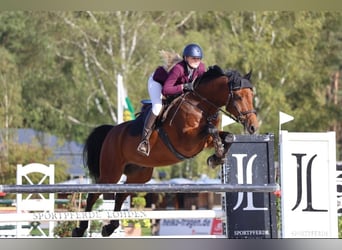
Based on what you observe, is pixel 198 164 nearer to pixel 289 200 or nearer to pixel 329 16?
pixel 329 16

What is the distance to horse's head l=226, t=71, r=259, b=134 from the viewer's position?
5.73m

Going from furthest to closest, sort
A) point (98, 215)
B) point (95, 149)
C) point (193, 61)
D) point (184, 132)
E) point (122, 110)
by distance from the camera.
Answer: point (122, 110)
point (95, 149)
point (184, 132)
point (193, 61)
point (98, 215)

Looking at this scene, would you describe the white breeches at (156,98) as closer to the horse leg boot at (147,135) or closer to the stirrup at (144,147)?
the horse leg boot at (147,135)

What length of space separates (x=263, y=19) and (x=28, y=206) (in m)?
13.2

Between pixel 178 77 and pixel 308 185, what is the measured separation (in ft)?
4.21

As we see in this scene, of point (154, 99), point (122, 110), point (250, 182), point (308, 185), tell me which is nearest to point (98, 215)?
point (154, 99)

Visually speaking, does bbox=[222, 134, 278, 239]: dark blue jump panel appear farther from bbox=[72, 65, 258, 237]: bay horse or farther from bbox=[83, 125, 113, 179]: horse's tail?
bbox=[83, 125, 113, 179]: horse's tail

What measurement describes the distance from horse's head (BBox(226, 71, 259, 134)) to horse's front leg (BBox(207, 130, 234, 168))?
0.15 m

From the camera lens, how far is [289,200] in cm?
596

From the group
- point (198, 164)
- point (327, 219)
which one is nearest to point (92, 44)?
point (198, 164)

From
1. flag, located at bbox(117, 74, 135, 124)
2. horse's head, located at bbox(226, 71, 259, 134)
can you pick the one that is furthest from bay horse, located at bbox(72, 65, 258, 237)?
flag, located at bbox(117, 74, 135, 124)

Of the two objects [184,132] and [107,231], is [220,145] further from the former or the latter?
[107,231]

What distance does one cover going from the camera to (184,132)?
5984 mm

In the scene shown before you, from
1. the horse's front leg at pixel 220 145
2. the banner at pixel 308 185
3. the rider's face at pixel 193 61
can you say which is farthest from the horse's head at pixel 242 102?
the banner at pixel 308 185
